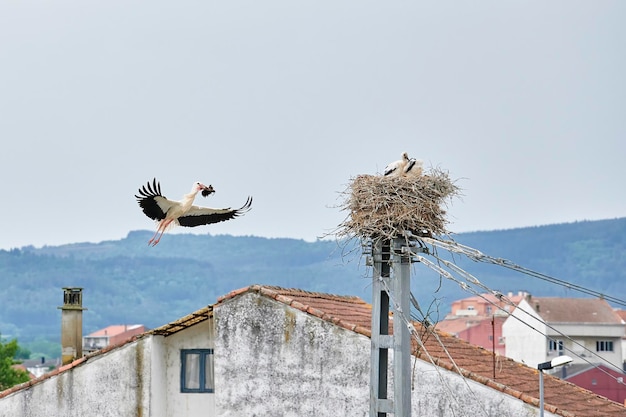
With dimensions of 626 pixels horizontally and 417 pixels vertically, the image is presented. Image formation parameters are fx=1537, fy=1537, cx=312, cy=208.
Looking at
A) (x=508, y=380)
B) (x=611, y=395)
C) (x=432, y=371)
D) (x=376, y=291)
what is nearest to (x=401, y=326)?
(x=376, y=291)

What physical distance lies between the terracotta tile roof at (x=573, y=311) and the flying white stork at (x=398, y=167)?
112646 millimetres

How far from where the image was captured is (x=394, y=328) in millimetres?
19875

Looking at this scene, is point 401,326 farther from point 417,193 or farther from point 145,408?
point 145,408

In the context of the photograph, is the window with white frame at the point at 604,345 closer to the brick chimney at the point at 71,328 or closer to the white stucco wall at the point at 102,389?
the brick chimney at the point at 71,328

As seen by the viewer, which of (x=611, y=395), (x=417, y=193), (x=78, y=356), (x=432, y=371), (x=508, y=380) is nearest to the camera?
(x=417, y=193)

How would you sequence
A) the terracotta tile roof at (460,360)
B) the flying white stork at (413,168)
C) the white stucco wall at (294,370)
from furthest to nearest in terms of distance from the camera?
the terracotta tile roof at (460,360), the white stucco wall at (294,370), the flying white stork at (413,168)

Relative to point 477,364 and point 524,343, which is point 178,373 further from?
point 524,343

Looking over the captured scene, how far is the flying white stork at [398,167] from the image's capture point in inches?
892

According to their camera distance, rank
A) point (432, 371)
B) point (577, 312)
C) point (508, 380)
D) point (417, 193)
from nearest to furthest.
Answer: point (417, 193) < point (432, 371) < point (508, 380) < point (577, 312)

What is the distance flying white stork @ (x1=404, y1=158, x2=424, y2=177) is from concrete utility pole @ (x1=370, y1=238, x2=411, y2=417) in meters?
2.34

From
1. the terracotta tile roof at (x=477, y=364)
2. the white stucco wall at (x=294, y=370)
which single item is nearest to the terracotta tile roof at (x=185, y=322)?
the white stucco wall at (x=294, y=370)

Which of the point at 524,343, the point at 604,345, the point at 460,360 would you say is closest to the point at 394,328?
the point at 460,360

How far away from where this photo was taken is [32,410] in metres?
30.3

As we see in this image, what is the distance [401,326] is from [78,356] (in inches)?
A: 636
